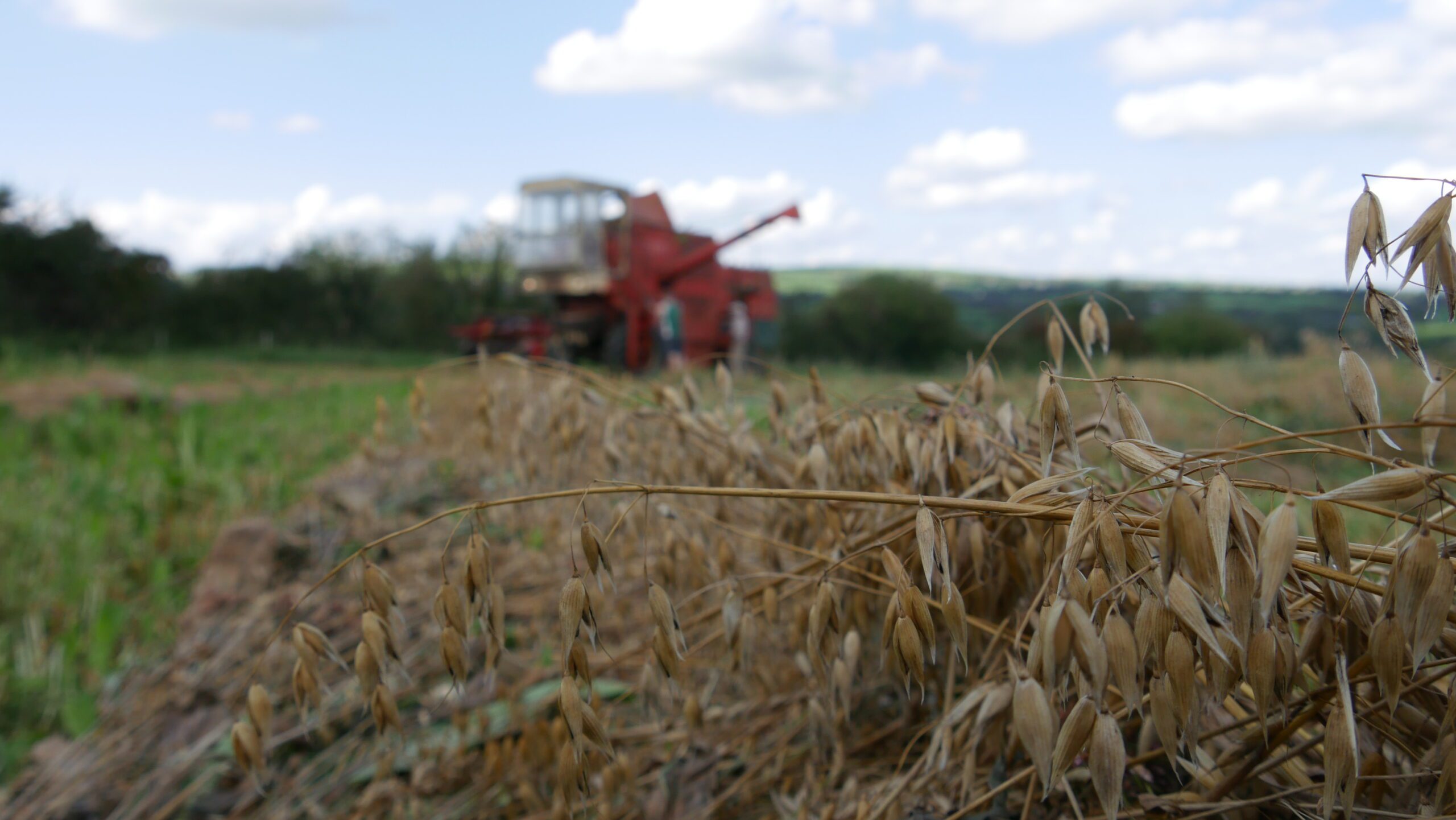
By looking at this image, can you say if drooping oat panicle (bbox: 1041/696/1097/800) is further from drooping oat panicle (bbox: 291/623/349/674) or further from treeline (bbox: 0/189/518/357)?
treeline (bbox: 0/189/518/357)

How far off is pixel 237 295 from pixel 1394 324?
23.7 metres

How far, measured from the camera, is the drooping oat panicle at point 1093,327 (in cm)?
122

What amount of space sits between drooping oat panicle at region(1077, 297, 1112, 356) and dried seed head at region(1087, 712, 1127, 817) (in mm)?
611

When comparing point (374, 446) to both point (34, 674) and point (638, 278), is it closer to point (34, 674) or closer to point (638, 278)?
point (34, 674)

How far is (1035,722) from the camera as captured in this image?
29.3 inches

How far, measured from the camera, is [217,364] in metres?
15.0

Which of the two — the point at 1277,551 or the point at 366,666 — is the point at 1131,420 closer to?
the point at 1277,551

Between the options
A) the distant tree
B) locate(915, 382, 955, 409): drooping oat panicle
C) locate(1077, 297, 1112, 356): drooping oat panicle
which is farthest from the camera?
the distant tree

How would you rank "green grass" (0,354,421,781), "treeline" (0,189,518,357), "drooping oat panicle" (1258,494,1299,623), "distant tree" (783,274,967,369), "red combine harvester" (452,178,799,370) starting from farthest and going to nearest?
"distant tree" (783,274,967,369), "treeline" (0,189,518,357), "red combine harvester" (452,178,799,370), "green grass" (0,354,421,781), "drooping oat panicle" (1258,494,1299,623)

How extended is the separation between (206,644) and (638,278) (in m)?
11.3

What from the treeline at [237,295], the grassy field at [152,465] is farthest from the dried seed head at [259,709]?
the treeline at [237,295]

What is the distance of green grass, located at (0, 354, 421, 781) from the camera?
2.54m

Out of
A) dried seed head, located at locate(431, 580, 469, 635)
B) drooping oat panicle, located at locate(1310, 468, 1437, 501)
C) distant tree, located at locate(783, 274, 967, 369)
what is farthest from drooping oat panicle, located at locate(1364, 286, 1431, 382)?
distant tree, located at locate(783, 274, 967, 369)

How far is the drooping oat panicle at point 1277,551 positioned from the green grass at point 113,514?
66.3 inches
